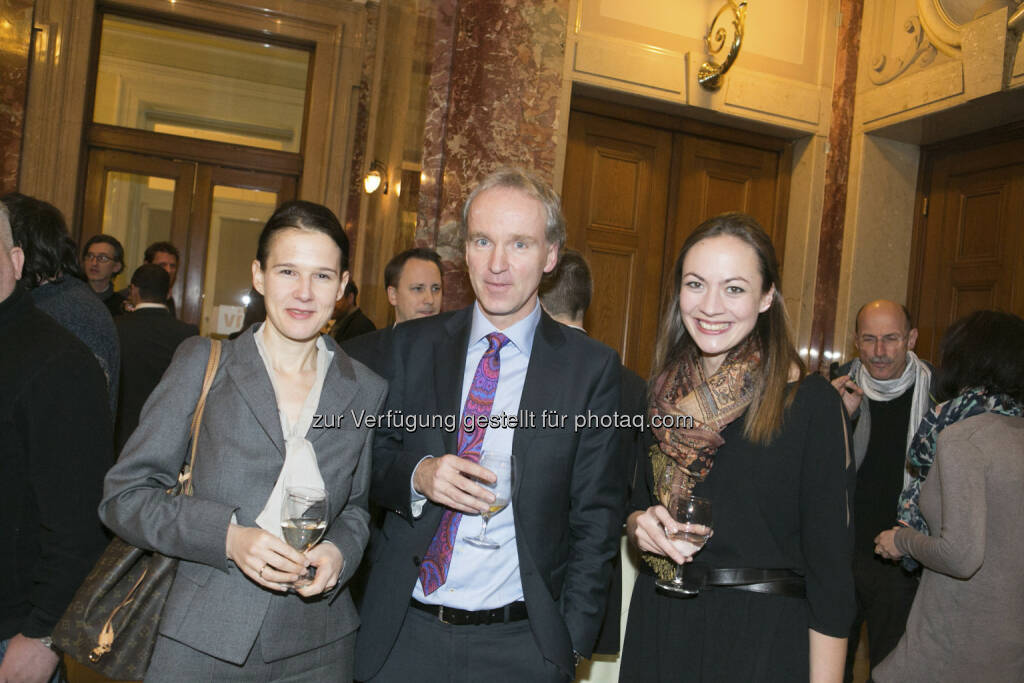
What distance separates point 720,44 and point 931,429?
10.7 feet

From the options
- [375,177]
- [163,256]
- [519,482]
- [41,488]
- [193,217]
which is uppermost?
[375,177]

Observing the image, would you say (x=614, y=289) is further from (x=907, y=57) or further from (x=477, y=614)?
(x=477, y=614)

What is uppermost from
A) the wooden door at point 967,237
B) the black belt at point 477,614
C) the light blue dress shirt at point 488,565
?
the wooden door at point 967,237

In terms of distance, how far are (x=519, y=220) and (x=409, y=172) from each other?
3.47 m

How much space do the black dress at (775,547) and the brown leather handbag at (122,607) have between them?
1.20 m

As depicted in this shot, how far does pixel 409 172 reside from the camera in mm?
5340

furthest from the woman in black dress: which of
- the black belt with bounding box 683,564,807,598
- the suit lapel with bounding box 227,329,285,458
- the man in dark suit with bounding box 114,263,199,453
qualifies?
the man in dark suit with bounding box 114,263,199,453

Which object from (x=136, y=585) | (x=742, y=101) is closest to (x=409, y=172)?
(x=742, y=101)

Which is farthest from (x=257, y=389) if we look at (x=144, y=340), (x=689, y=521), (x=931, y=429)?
(x=144, y=340)

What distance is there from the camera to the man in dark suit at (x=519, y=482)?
192 cm

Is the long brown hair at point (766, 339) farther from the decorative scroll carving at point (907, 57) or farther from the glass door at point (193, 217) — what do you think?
the glass door at point (193, 217)

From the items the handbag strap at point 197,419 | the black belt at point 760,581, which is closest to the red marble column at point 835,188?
the black belt at point 760,581

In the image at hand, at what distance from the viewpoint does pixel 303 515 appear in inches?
61.3

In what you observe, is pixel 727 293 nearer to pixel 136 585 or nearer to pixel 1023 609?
pixel 136 585
